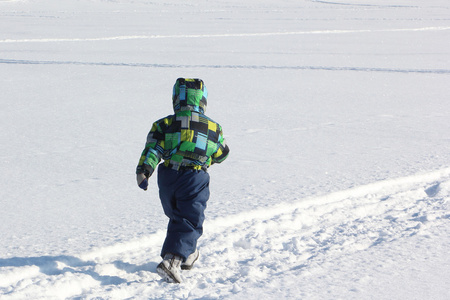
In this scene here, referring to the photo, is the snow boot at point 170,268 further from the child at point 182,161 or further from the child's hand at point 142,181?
the child's hand at point 142,181

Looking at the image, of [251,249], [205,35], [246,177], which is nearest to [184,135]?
[251,249]

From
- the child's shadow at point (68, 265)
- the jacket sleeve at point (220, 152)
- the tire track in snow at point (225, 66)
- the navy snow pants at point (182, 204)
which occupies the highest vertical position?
the tire track in snow at point (225, 66)

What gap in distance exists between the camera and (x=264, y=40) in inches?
589

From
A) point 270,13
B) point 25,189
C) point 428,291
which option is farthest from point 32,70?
point 270,13

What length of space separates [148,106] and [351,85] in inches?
128

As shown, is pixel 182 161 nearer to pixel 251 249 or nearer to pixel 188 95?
pixel 188 95

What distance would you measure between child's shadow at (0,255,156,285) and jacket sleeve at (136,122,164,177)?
51cm

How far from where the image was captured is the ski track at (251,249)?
2.71 metres

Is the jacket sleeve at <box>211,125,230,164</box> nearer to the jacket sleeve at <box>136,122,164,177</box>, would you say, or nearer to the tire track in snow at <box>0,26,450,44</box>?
the jacket sleeve at <box>136,122,164,177</box>

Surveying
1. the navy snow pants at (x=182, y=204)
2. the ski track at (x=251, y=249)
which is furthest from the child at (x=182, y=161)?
the ski track at (x=251, y=249)

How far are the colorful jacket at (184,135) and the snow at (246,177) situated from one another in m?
0.55

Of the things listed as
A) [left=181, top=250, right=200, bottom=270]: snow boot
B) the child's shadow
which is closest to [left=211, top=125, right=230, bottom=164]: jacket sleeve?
[left=181, top=250, right=200, bottom=270]: snow boot

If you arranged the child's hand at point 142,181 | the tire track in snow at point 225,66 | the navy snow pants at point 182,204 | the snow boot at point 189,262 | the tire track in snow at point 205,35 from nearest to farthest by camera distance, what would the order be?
the child's hand at point 142,181, the navy snow pants at point 182,204, the snow boot at point 189,262, the tire track in snow at point 225,66, the tire track in snow at point 205,35

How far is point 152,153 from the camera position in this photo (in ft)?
9.09
